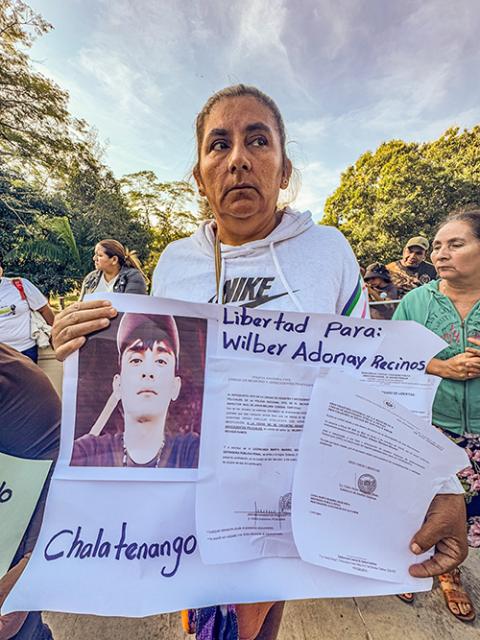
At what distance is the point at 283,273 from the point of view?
915 mm

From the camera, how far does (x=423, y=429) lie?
655 mm

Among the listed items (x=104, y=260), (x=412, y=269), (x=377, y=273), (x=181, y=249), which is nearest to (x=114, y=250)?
(x=104, y=260)

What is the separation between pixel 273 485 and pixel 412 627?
5.30 feet

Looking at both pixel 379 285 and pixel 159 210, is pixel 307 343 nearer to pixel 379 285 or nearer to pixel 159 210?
pixel 379 285

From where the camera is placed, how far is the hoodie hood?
95 cm

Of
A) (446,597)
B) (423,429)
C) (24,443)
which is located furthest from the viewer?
(446,597)

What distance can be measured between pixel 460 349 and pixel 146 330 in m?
1.64

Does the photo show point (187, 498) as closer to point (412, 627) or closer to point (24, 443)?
point (24, 443)

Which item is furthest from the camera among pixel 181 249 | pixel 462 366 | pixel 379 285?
pixel 379 285

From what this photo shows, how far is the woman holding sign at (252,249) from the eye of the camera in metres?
0.89

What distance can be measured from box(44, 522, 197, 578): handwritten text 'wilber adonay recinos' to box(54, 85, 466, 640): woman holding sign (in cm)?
29

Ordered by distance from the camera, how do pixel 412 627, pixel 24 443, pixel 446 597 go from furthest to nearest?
pixel 446 597 → pixel 412 627 → pixel 24 443

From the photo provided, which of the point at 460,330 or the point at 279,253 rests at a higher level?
the point at 279,253

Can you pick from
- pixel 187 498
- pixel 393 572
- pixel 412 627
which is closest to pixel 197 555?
pixel 187 498
